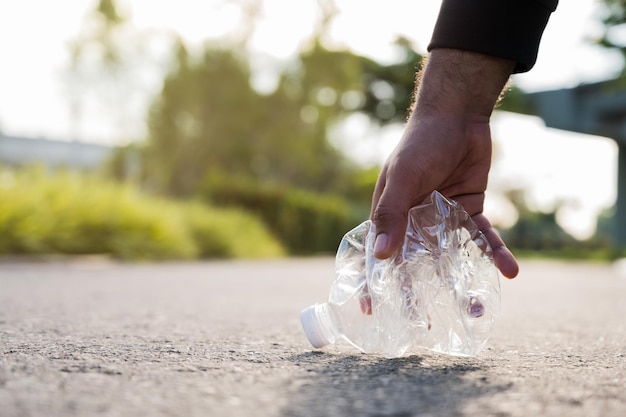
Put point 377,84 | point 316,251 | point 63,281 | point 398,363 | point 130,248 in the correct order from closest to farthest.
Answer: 1. point 398,363
2. point 63,281
3. point 130,248
4. point 316,251
5. point 377,84

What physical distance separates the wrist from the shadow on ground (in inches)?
28.2

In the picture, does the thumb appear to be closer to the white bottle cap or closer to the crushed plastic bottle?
the crushed plastic bottle

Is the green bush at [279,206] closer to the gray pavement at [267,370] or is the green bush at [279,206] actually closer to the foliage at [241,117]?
the foliage at [241,117]

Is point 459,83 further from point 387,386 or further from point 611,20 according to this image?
point 611,20

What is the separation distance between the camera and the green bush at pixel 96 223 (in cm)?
1027

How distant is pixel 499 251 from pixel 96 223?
1008 cm

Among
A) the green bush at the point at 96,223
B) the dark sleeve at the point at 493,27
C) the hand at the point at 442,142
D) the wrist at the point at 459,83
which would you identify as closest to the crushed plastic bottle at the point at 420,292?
the hand at the point at 442,142

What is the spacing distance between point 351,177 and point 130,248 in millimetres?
22759

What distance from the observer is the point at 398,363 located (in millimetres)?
2035

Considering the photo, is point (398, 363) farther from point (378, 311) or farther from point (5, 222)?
point (5, 222)

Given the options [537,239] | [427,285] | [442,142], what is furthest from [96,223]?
[537,239]

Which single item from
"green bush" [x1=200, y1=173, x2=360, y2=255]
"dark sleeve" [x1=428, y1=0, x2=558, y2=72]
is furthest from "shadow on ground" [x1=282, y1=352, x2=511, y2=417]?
"green bush" [x1=200, y1=173, x2=360, y2=255]

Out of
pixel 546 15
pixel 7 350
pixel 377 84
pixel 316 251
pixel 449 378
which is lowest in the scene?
pixel 316 251

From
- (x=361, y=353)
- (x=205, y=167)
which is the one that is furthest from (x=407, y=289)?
(x=205, y=167)
